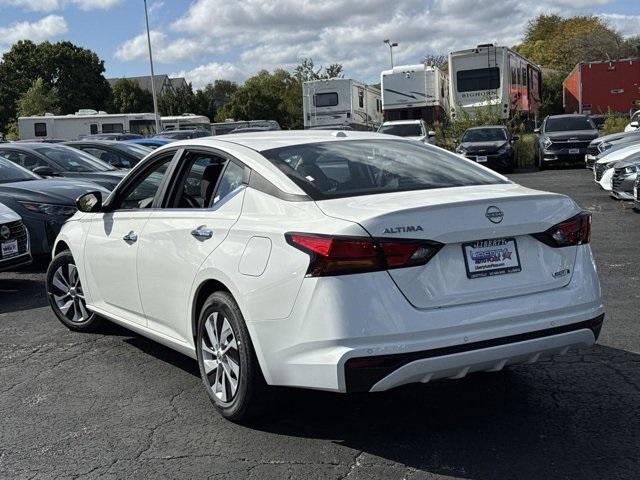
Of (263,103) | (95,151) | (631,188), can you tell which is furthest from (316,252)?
(263,103)

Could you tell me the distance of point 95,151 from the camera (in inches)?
627

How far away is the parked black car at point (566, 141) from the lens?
74.0ft

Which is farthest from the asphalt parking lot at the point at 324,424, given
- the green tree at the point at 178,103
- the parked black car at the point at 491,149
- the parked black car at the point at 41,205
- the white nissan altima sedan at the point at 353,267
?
the green tree at the point at 178,103

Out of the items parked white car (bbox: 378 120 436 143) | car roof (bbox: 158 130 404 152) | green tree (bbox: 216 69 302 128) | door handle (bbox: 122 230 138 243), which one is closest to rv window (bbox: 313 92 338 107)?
parked white car (bbox: 378 120 436 143)

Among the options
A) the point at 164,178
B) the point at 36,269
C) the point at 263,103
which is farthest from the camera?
the point at 263,103

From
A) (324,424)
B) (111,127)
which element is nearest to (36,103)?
(111,127)

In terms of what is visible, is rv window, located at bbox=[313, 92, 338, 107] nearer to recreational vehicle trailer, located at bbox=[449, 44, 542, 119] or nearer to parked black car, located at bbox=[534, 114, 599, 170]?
recreational vehicle trailer, located at bbox=[449, 44, 542, 119]

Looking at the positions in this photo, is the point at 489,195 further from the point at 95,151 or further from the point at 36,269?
the point at 95,151

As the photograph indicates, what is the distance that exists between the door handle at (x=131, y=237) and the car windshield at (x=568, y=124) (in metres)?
20.3

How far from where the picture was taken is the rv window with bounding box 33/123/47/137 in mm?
44969

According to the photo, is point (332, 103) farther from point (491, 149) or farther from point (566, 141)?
point (566, 141)

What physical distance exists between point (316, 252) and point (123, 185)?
8.02 feet

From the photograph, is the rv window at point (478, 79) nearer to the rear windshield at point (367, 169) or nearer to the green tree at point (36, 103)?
the rear windshield at point (367, 169)

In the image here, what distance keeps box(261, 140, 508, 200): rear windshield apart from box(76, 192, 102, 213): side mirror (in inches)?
73.2
